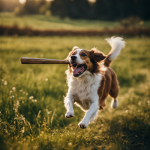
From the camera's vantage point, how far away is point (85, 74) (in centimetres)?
341

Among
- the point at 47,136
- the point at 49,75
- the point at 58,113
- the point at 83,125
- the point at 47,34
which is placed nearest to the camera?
the point at 83,125

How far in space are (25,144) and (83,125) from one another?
36.8 inches

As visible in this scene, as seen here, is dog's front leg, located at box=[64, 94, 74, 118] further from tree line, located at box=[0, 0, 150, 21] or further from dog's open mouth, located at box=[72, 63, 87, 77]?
tree line, located at box=[0, 0, 150, 21]

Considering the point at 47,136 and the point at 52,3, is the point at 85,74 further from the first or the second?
the point at 52,3

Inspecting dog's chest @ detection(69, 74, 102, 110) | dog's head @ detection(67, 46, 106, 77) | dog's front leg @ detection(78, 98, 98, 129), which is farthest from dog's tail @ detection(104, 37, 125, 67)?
dog's front leg @ detection(78, 98, 98, 129)

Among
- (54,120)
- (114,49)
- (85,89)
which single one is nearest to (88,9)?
(114,49)

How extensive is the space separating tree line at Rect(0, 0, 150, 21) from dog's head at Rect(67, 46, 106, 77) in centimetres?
2690

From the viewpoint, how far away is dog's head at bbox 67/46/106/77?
122 inches

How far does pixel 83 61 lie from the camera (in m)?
3.17

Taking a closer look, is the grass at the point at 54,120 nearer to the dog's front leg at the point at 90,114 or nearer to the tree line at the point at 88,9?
the dog's front leg at the point at 90,114

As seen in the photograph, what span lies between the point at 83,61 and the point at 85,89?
0.59 metres

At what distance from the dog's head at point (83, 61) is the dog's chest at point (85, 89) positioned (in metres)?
0.18

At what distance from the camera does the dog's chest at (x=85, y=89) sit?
3.39 meters

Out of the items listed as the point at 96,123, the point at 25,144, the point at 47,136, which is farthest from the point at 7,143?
the point at 96,123
